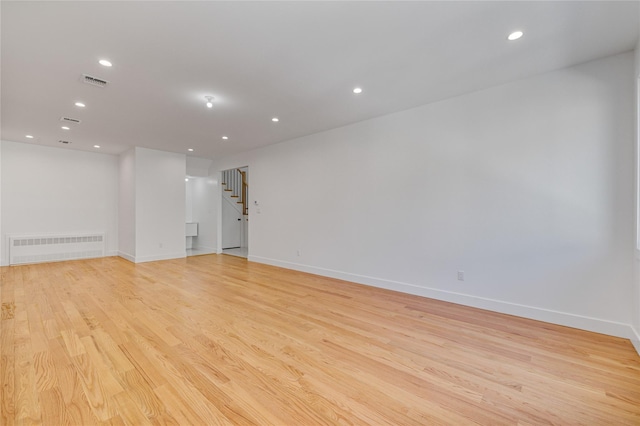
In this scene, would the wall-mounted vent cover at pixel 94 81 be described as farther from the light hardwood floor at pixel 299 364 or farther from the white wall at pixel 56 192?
the white wall at pixel 56 192

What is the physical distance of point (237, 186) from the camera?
8.70 m

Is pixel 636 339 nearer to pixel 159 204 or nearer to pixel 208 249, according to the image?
pixel 159 204

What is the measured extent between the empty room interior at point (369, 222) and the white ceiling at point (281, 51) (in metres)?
0.02

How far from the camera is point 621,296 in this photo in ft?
8.15

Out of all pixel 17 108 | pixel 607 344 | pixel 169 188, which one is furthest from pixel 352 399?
pixel 169 188

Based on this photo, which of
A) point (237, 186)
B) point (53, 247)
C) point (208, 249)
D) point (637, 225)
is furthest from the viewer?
point (237, 186)

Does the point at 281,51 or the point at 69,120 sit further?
the point at 69,120

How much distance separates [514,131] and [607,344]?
2.23 metres

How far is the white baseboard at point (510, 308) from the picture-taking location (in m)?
2.51

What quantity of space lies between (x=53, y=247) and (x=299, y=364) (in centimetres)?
712

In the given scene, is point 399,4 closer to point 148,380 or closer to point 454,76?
point 454,76

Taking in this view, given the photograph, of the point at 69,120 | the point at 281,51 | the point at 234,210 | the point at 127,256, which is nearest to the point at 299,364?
the point at 281,51

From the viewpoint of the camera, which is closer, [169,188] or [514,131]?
[514,131]

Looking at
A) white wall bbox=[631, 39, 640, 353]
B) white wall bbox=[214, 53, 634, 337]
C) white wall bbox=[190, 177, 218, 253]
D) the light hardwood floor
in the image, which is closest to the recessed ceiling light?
white wall bbox=[214, 53, 634, 337]
